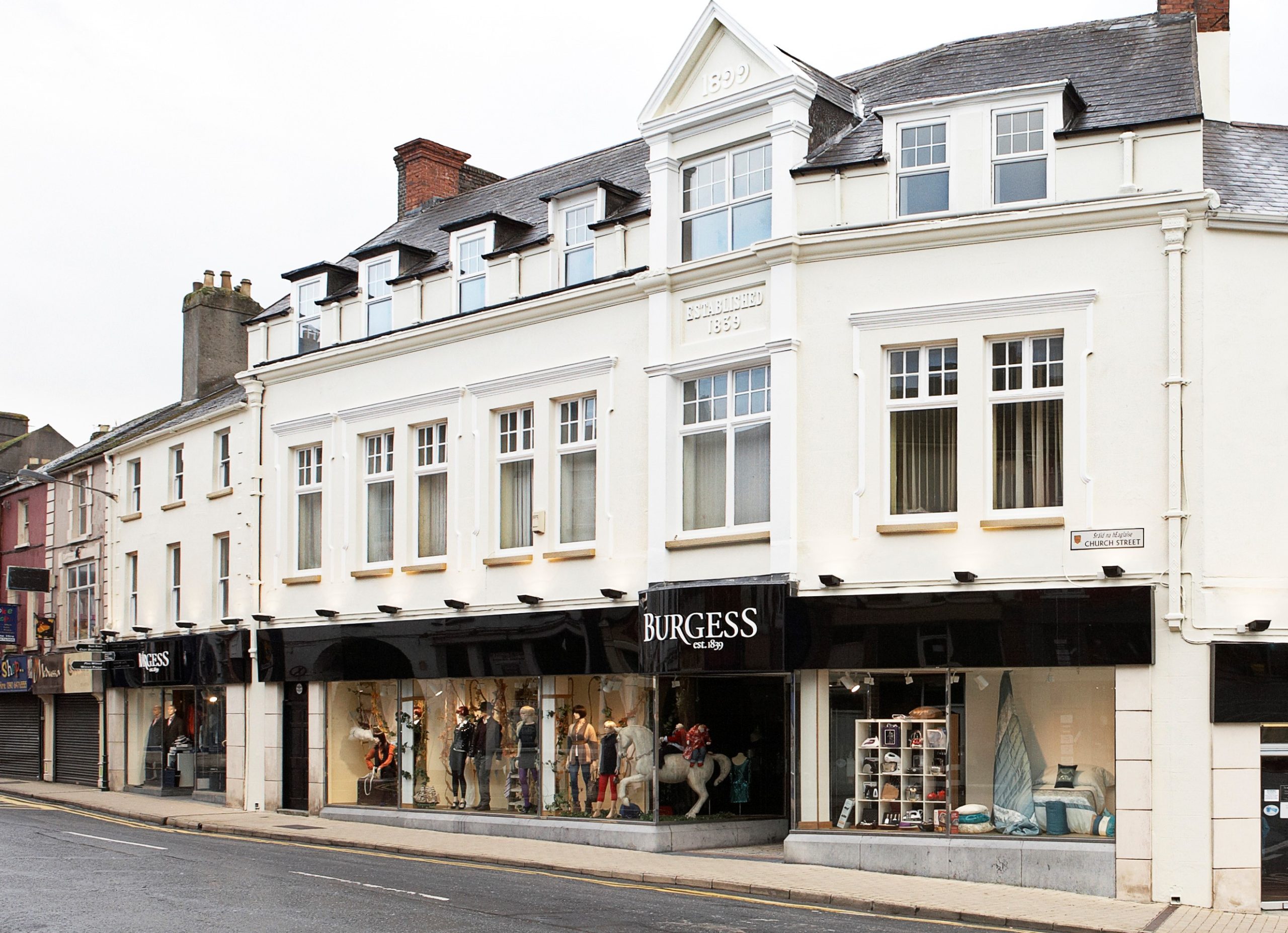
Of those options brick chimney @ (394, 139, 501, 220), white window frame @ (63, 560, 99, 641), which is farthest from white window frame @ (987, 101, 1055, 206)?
white window frame @ (63, 560, 99, 641)

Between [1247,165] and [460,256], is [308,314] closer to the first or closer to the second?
Result: [460,256]

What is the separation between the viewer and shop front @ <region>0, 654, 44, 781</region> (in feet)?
122

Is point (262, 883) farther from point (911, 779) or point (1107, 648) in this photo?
point (1107, 648)

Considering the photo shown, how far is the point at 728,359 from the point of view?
62.9ft

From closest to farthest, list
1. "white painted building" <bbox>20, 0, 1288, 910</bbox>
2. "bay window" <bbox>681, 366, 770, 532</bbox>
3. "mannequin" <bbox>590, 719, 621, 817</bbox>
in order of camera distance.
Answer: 1. "white painted building" <bbox>20, 0, 1288, 910</bbox>
2. "bay window" <bbox>681, 366, 770, 532</bbox>
3. "mannequin" <bbox>590, 719, 621, 817</bbox>

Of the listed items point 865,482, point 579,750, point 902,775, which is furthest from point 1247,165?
point 579,750

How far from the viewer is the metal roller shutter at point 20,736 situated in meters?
37.4

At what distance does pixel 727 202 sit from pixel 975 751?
26.3 feet

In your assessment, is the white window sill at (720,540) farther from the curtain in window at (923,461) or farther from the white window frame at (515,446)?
the white window frame at (515,446)

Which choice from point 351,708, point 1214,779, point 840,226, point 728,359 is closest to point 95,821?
point 351,708

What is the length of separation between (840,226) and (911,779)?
7.02 metres

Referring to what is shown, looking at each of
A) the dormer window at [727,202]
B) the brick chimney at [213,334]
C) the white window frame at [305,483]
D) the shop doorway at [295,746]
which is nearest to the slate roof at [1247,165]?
the dormer window at [727,202]

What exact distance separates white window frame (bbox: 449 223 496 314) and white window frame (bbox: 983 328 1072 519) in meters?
8.93

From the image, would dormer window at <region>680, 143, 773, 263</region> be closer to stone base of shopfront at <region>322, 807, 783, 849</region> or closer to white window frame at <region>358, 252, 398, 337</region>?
white window frame at <region>358, 252, 398, 337</region>
